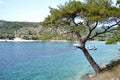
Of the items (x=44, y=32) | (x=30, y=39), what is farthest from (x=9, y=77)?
(x=30, y=39)

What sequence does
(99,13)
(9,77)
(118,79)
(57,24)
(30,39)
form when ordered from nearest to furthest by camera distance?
(118,79) < (99,13) < (57,24) < (9,77) < (30,39)

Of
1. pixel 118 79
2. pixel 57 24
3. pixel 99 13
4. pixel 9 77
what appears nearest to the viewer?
pixel 118 79

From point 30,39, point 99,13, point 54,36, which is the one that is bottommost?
point 30,39

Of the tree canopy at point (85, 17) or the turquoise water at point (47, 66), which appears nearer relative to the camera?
the tree canopy at point (85, 17)

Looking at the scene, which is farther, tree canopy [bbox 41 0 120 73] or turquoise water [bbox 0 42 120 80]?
turquoise water [bbox 0 42 120 80]

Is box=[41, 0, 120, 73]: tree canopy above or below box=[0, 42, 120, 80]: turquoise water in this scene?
above

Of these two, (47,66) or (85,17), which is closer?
(85,17)

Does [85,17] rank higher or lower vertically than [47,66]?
higher

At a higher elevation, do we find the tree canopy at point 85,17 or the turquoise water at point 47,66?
the tree canopy at point 85,17

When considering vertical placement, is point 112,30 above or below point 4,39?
above

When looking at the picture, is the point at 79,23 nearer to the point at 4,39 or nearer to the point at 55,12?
the point at 55,12

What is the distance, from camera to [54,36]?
63.2ft

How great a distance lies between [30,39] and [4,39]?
67.7ft

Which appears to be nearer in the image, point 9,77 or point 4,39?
point 9,77
